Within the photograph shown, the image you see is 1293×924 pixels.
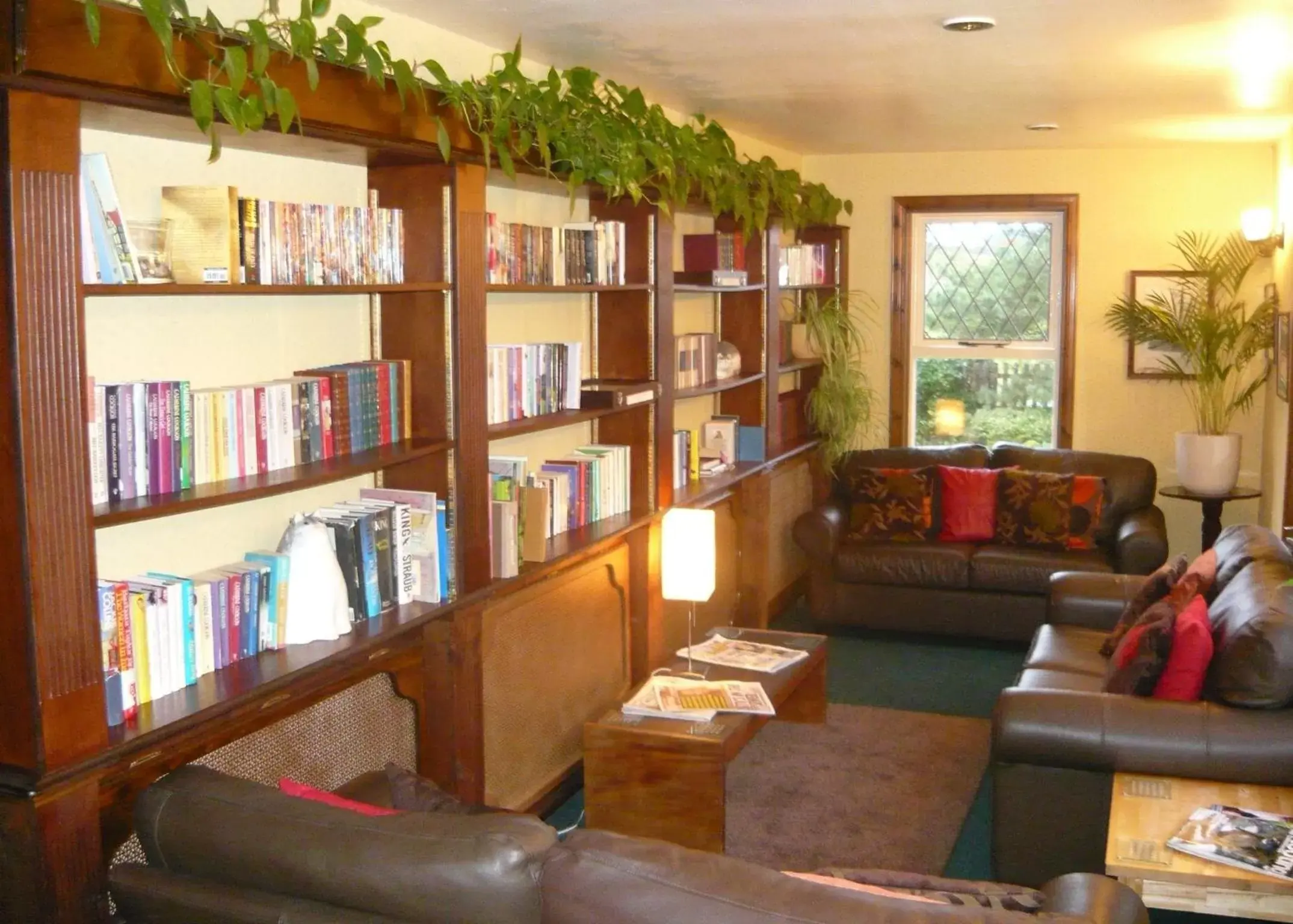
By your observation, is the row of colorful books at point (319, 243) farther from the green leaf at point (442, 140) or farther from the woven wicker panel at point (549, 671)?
the woven wicker panel at point (549, 671)

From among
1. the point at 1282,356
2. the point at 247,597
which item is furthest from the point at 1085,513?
the point at 247,597

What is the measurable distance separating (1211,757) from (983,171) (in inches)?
188

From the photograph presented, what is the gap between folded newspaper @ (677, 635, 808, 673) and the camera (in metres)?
4.43

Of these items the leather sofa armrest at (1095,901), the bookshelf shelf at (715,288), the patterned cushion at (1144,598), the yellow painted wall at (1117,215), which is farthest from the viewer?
the yellow painted wall at (1117,215)

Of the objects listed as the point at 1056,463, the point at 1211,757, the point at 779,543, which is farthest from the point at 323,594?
the point at 1056,463

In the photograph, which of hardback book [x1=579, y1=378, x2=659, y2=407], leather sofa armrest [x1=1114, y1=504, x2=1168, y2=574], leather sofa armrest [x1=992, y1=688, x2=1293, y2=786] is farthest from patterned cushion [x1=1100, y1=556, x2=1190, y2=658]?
hardback book [x1=579, y1=378, x2=659, y2=407]

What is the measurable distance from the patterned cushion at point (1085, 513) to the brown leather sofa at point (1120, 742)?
251 cm

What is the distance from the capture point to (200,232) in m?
2.79

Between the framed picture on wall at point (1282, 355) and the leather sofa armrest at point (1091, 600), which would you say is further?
the framed picture on wall at point (1282, 355)

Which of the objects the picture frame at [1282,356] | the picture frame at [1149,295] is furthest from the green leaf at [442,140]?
the picture frame at [1149,295]

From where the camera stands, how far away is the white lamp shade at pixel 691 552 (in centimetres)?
453

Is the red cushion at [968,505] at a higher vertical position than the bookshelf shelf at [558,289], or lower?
lower

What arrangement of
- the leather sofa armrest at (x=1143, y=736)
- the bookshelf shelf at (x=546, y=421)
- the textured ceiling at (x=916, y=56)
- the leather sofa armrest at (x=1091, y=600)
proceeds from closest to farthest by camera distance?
the leather sofa armrest at (x=1143, y=736) → the textured ceiling at (x=916, y=56) → the bookshelf shelf at (x=546, y=421) → the leather sofa armrest at (x=1091, y=600)

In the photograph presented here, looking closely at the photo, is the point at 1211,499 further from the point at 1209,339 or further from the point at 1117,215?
the point at 1117,215
